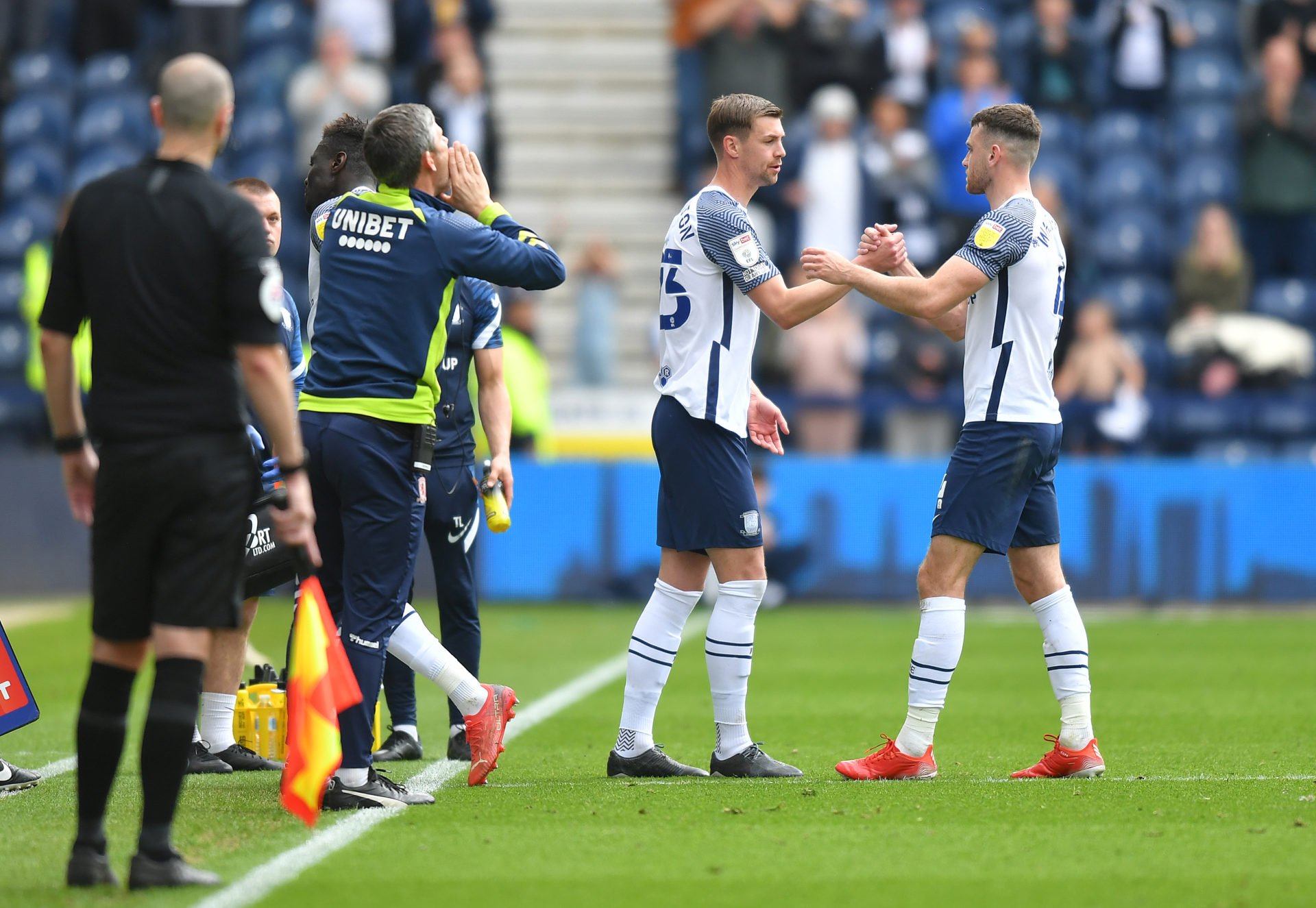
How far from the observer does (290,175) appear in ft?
60.4

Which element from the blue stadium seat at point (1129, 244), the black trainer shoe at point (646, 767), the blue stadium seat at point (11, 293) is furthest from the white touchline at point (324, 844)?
the blue stadium seat at point (1129, 244)

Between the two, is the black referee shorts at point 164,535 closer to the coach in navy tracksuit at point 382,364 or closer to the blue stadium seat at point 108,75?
the coach in navy tracksuit at point 382,364

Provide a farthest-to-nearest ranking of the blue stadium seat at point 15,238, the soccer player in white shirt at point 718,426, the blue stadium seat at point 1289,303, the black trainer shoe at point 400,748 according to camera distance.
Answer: the blue stadium seat at point 15,238 → the blue stadium seat at point 1289,303 → the black trainer shoe at point 400,748 → the soccer player in white shirt at point 718,426

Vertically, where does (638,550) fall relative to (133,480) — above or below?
below

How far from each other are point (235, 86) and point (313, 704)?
1542 centimetres

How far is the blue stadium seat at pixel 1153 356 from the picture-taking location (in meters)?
17.3

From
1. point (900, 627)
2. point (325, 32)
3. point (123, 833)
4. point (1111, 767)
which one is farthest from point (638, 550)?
point (123, 833)

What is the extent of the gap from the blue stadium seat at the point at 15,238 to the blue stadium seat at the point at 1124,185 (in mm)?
10662

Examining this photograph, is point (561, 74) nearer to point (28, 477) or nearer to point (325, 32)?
point (325, 32)

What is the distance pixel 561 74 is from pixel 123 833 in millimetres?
16114

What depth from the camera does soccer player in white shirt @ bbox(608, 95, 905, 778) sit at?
6.83 meters

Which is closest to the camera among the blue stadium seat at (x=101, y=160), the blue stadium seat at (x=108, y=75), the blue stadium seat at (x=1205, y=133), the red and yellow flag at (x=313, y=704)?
the red and yellow flag at (x=313, y=704)

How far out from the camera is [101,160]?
62.0ft

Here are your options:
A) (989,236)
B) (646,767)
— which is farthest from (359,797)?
(989,236)
